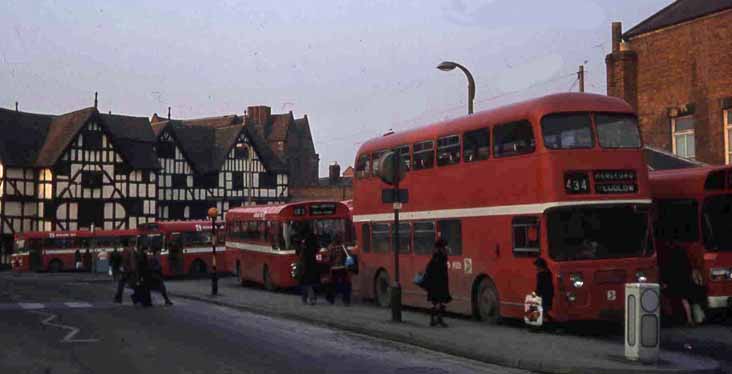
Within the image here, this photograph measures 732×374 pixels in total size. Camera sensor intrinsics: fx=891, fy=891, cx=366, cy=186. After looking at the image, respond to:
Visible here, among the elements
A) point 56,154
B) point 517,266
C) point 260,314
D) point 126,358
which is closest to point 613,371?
point 517,266

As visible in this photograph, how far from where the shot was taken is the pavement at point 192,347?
498 inches

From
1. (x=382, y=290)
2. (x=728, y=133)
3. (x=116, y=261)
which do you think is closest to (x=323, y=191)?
(x=116, y=261)

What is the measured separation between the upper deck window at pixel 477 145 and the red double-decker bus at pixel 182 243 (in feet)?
100

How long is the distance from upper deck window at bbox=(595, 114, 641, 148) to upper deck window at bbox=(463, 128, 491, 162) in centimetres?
249

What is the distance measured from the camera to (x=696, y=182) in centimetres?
1852

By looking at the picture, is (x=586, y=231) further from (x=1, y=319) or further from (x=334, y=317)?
(x=1, y=319)

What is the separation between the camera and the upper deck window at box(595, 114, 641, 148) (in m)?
17.0

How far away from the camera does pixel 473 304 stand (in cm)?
1941

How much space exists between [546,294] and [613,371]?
177 inches

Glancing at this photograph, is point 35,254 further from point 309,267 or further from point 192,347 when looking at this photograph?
point 192,347

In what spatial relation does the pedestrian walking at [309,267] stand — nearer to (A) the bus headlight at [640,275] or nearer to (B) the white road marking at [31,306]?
(B) the white road marking at [31,306]

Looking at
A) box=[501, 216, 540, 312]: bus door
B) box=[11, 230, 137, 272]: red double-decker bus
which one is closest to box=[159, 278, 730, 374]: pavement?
box=[501, 216, 540, 312]: bus door

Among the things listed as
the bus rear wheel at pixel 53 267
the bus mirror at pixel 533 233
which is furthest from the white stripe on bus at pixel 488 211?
the bus rear wheel at pixel 53 267

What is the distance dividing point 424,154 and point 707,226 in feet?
21.8
